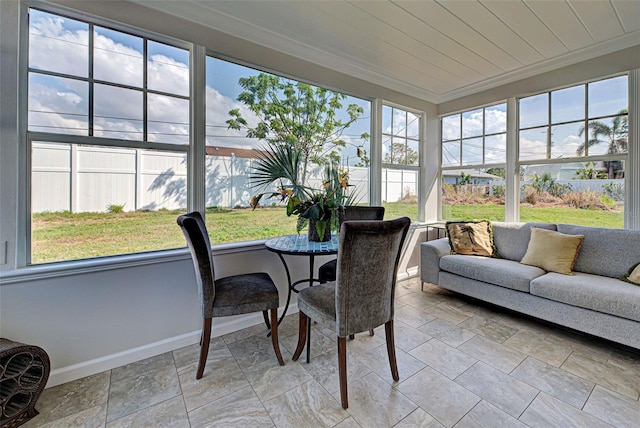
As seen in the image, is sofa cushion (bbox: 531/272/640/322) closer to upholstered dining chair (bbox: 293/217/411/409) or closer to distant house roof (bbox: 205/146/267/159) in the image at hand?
upholstered dining chair (bbox: 293/217/411/409)

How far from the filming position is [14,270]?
1629mm

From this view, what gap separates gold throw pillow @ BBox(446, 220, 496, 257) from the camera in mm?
3113

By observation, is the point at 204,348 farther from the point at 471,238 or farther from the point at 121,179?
the point at 471,238

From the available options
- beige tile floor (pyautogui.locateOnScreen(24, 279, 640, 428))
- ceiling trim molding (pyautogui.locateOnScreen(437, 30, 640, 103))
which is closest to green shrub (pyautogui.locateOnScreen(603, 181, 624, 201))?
ceiling trim molding (pyautogui.locateOnScreen(437, 30, 640, 103))

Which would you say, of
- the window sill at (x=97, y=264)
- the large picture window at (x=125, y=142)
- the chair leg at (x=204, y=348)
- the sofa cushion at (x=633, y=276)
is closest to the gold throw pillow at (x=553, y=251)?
the sofa cushion at (x=633, y=276)

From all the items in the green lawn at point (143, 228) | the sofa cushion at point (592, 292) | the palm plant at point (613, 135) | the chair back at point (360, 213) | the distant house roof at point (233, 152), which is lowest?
the sofa cushion at point (592, 292)

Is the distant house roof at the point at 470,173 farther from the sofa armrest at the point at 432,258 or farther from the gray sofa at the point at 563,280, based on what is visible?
the sofa armrest at the point at 432,258

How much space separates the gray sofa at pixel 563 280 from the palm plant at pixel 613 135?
2.32ft

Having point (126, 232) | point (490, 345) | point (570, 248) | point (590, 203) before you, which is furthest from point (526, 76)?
point (126, 232)

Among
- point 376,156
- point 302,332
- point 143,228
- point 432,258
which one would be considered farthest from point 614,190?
point 143,228

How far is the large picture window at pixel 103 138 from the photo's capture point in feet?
5.70

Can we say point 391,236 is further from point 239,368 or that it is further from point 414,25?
point 414,25

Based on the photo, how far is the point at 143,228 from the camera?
2.10m

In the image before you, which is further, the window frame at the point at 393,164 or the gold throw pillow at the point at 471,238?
the window frame at the point at 393,164
